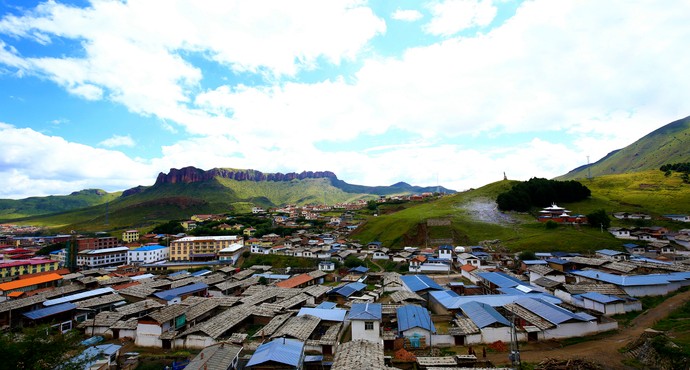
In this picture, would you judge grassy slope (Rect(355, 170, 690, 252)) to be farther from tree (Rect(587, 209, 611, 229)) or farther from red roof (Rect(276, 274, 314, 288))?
red roof (Rect(276, 274, 314, 288))

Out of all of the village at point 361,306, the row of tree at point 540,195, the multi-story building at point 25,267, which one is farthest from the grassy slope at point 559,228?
the multi-story building at point 25,267

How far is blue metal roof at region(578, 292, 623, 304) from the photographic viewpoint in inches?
1108

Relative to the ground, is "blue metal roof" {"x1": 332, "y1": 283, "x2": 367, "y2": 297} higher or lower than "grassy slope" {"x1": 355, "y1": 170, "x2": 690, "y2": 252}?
lower

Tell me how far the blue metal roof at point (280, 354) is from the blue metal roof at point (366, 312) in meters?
5.81

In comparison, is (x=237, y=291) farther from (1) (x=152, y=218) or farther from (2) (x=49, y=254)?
(1) (x=152, y=218)

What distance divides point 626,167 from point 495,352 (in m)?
227

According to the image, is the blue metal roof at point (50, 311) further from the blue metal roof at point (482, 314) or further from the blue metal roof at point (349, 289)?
the blue metal roof at point (482, 314)

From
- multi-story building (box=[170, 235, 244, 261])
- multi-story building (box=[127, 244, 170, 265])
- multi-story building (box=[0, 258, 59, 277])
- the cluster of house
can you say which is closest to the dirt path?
the cluster of house

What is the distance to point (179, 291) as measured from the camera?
4103 cm

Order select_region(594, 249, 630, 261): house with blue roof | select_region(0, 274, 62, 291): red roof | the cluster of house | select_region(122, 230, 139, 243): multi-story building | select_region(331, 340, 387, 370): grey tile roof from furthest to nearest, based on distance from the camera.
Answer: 1. select_region(122, 230, 139, 243): multi-story building
2. select_region(594, 249, 630, 261): house with blue roof
3. select_region(0, 274, 62, 291): red roof
4. the cluster of house
5. select_region(331, 340, 387, 370): grey tile roof

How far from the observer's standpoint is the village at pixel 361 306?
22.7 m

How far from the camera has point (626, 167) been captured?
A: 190 m

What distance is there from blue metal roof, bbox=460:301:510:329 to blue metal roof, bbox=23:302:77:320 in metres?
39.5

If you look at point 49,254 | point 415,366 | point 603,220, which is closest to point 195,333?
point 415,366
